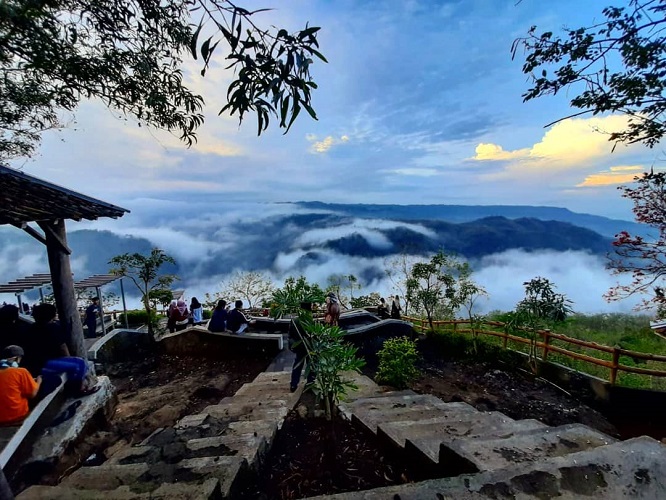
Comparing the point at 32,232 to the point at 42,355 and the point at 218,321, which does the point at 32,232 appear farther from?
the point at 218,321

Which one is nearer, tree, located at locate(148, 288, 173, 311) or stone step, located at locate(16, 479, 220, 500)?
stone step, located at locate(16, 479, 220, 500)

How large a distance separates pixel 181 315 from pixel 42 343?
20.4ft

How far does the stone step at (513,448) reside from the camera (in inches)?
82.4

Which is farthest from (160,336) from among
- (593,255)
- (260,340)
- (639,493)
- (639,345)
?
(593,255)

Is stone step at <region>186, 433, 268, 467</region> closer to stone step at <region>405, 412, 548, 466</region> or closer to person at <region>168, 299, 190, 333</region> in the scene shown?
stone step at <region>405, 412, 548, 466</region>

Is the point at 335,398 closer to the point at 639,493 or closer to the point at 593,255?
the point at 639,493

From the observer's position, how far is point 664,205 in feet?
21.6

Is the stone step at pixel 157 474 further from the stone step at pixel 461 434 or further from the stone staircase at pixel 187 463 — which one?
the stone step at pixel 461 434

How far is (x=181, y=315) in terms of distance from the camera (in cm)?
1055

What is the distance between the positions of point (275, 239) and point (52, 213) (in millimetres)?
117210

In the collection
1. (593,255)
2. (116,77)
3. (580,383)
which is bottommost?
(593,255)

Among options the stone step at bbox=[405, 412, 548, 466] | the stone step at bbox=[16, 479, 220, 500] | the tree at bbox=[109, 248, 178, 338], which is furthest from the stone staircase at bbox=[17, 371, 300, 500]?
the tree at bbox=[109, 248, 178, 338]

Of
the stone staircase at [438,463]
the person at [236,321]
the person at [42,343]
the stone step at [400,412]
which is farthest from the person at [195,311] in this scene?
the stone step at [400,412]

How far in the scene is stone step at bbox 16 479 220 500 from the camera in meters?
1.90
